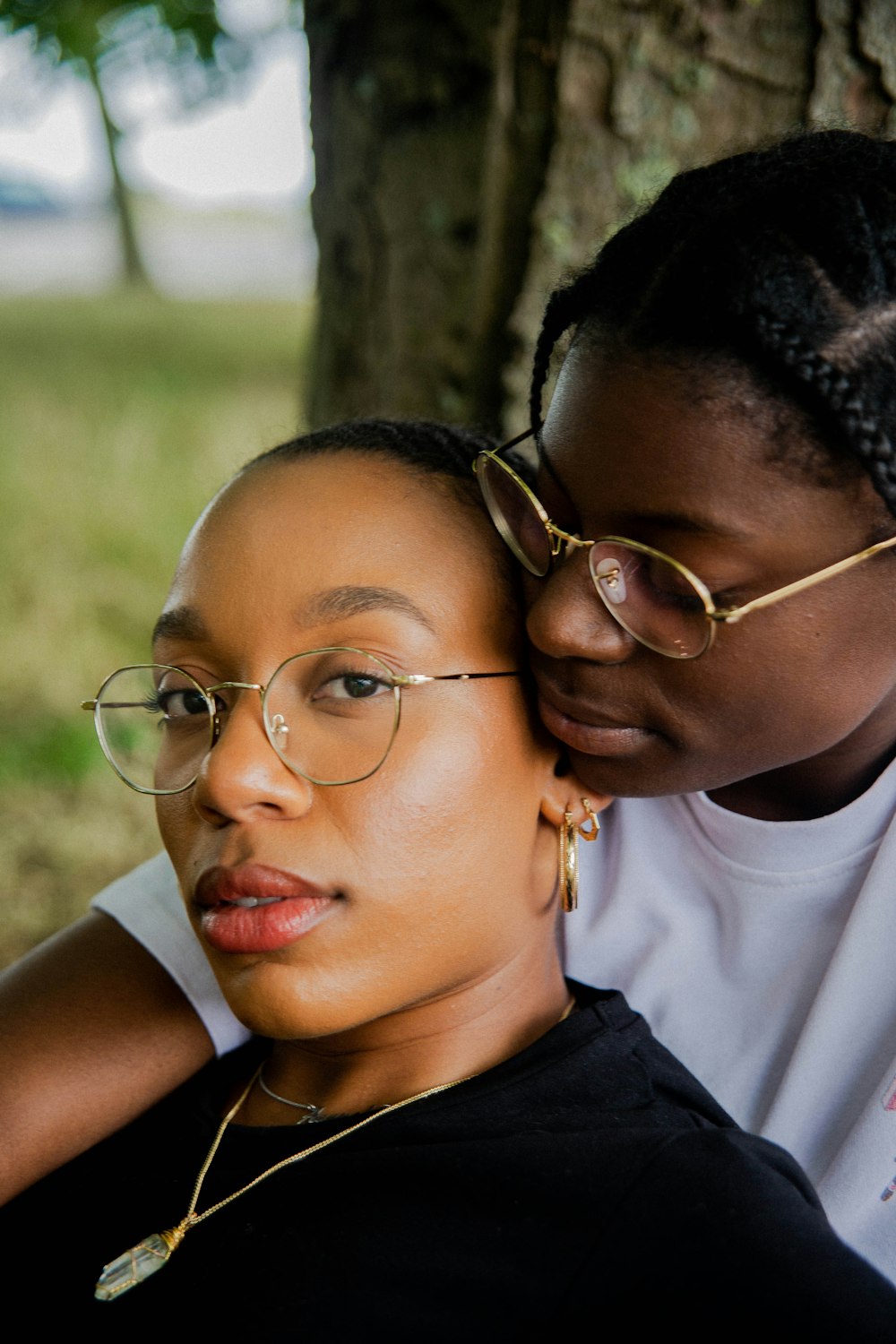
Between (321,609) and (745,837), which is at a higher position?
(321,609)

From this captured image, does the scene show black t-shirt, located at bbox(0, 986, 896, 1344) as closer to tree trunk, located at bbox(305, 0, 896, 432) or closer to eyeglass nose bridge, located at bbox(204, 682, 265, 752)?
eyeglass nose bridge, located at bbox(204, 682, 265, 752)

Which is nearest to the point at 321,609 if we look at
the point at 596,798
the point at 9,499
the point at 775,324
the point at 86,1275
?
the point at 596,798

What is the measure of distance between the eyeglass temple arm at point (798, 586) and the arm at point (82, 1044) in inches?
48.4

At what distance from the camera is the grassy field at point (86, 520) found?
3.96m

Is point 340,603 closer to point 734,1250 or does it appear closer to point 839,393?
point 839,393

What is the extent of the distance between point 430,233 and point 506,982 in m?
1.79

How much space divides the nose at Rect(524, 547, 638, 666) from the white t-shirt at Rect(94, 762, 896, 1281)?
539 mm

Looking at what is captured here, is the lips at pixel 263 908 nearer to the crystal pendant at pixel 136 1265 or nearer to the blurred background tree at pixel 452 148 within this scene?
A: the crystal pendant at pixel 136 1265

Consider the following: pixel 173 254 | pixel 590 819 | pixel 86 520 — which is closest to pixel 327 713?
pixel 590 819

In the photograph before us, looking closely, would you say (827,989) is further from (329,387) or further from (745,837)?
(329,387)

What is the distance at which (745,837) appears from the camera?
80.9 inches

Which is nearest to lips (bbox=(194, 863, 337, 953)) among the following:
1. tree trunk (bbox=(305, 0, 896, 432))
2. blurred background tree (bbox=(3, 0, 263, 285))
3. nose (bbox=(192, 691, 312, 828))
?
nose (bbox=(192, 691, 312, 828))

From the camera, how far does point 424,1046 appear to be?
1864mm

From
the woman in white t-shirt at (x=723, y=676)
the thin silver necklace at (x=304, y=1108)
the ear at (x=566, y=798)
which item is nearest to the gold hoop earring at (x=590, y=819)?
the ear at (x=566, y=798)
